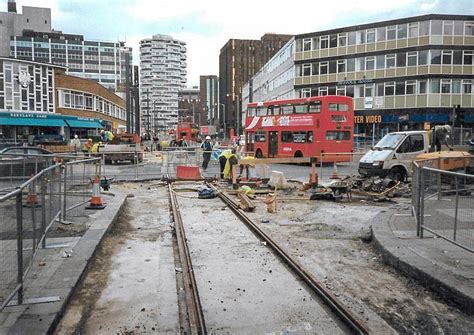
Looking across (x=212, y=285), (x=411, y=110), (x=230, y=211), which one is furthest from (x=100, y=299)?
(x=411, y=110)

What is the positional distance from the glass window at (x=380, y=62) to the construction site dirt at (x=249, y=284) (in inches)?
1920

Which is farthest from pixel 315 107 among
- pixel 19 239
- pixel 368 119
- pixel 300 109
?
pixel 368 119

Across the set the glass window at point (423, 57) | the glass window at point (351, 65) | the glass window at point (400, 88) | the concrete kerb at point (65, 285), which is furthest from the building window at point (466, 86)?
the concrete kerb at point (65, 285)

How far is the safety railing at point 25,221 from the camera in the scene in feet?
16.0

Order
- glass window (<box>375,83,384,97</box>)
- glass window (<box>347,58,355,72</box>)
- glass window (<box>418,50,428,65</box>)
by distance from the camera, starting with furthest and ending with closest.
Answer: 1. glass window (<box>347,58,355,72</box>)
2. glass window (<box>375,83,384,97</box>)
3. glass window (<box>418,50,428,65</box>)

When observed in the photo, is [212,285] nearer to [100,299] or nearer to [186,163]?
→ [100,299]

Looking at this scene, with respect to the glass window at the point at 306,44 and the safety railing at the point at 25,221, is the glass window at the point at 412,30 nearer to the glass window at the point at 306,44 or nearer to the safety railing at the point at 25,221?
the glass window at the point at 306,44

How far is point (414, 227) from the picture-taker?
8.91 m

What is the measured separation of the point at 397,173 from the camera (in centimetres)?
1862

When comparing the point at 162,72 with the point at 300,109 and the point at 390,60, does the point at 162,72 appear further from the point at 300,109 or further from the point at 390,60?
the point at 300,109

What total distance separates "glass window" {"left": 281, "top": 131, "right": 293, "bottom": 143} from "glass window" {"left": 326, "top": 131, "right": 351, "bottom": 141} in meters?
2.62

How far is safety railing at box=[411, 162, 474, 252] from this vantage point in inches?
259

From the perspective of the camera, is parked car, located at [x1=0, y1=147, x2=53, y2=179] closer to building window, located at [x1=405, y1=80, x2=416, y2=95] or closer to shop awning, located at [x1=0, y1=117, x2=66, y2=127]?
shop awning, located at [x1=0, y1=117, x2=66, y2=127]

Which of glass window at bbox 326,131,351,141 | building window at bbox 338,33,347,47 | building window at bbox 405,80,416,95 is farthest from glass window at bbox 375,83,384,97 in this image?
glass window at bbox 326,131,351,141
